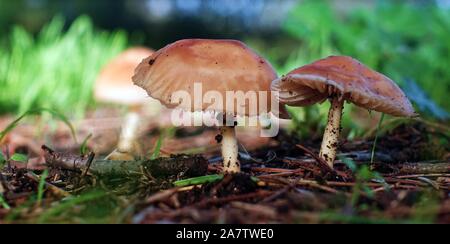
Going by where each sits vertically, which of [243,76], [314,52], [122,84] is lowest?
[122,84]

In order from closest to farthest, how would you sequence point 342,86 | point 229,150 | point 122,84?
point 342,86, point 229,150, point 122,84

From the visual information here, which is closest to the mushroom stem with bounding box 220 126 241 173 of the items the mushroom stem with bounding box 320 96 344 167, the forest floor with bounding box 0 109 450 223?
the forest floor with bounding box 0 109 450 223

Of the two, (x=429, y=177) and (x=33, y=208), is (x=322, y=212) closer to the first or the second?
(x=429, y=177)

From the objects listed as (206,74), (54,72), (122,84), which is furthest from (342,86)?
(54,72)

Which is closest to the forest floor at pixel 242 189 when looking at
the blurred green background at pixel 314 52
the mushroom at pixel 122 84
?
the blurred green background at pixel 314 52

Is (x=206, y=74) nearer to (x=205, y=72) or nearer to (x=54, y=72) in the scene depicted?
(x=205, y=72)

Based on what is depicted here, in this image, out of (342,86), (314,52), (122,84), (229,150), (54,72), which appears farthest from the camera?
(314,52)

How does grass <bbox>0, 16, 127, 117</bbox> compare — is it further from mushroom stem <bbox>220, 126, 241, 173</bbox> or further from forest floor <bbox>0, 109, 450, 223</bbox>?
mushroom stem <bbox>220, 126, 241, 173</bbox>
